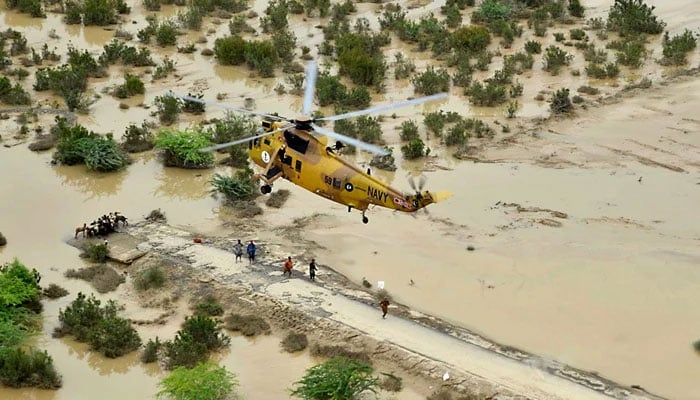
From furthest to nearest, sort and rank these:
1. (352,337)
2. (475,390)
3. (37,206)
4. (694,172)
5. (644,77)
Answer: (644,77) → (694,172) → (37,206) → (352,337) → (475,390)

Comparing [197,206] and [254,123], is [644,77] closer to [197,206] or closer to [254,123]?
[254,123]

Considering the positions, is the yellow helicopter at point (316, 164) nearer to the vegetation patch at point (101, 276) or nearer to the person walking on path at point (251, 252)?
the person walking on path at point (251, 252)

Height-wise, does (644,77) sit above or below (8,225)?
above

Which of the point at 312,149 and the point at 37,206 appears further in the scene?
the point at 37,206

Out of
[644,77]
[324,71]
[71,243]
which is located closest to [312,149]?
[71,243]

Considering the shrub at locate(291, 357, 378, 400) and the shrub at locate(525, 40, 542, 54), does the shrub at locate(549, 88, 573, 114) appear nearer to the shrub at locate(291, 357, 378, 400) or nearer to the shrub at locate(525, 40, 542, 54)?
the shrub at locate(525, 40, 542, 54)

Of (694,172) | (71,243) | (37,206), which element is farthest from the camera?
(694,172)

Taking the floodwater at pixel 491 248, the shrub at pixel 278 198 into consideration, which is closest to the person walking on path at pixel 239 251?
the floodwater at pixel 491 248
